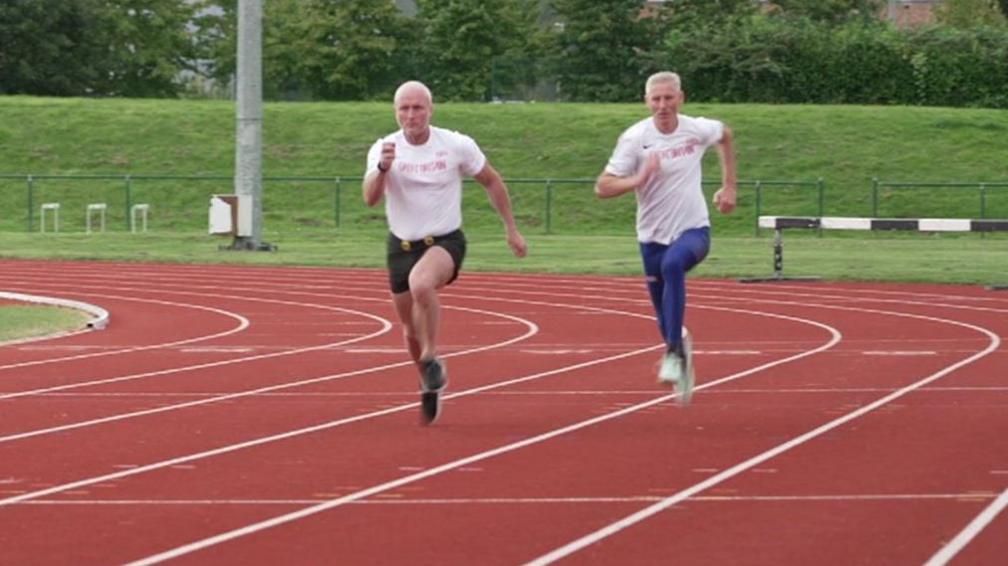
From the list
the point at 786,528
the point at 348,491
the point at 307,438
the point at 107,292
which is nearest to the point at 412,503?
the point at 348,491

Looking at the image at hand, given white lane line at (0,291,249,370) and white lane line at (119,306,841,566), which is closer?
white lane line at (119,306,841,566)

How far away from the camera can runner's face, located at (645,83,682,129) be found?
13.0 meters

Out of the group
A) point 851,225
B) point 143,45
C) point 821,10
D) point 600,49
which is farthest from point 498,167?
point 821,10

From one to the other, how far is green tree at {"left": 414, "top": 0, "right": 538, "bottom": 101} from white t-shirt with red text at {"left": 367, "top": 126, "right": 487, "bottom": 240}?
217 feet

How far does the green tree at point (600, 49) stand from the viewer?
3142 inches

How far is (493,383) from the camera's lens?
15.4 m

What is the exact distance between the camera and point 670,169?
13125 millimetres

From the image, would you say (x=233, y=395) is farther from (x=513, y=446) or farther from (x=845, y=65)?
(x=845, y=65)

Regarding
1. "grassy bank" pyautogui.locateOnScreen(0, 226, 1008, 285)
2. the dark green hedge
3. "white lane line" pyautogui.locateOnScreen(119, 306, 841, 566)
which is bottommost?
"grassy bank" pyautogui.locateOnScreen(0, 226, 1008, 285)

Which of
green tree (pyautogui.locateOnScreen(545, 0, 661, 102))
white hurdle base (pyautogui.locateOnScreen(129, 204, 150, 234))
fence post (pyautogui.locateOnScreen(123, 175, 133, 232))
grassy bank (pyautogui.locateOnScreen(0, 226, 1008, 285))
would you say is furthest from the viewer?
green tree (pyautogui.locateOnScreen(545, 0, 661, 102))

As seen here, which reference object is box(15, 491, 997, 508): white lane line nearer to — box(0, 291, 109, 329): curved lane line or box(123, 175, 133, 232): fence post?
box(0, 291, 109, 329): curved lane line

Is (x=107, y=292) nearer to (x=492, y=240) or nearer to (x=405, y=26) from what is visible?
(x=492, y=240)

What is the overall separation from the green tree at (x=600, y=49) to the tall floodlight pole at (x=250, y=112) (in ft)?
139

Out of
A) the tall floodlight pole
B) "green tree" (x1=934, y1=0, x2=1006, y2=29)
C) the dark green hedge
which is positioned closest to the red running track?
the tall floodlight pole
